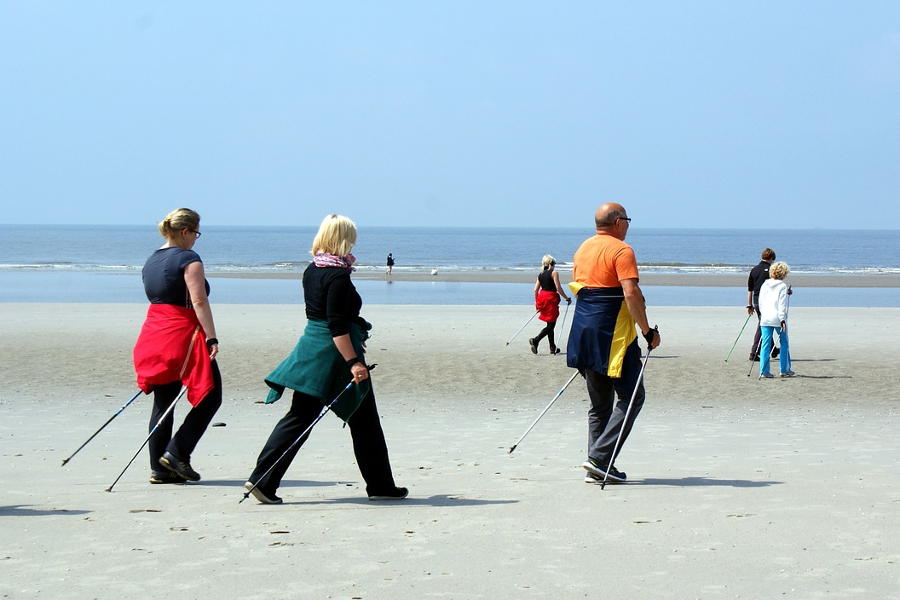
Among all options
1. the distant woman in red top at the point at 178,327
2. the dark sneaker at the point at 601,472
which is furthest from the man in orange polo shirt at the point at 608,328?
the distant woman in red top at the point at 178,327

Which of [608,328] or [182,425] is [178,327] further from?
[608,328]

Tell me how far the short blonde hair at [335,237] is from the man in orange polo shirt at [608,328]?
4.47 feet

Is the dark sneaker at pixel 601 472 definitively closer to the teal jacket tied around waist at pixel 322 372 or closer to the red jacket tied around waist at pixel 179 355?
the teal jacket tied around waist at pixel 322 372

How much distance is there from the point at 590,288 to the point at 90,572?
311 centimetres

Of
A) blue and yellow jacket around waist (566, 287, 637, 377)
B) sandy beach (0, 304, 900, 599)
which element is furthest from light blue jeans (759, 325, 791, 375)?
blue and yellow jacket around waist (566, 287, 637, 377)

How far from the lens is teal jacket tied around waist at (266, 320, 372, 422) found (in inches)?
222

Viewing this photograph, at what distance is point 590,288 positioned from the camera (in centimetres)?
628

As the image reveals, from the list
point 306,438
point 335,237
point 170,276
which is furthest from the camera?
point 170,276

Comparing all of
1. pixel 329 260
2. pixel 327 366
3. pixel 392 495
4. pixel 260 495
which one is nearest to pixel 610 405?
pixel 392 495

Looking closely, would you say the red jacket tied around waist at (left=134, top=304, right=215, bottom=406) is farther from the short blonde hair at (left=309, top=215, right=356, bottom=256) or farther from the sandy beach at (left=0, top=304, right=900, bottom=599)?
the short blonde hair at (left=309, top=215, right=356, bottom=256)

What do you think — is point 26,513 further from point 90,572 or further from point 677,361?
point 677,361

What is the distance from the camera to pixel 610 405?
6.45 meters

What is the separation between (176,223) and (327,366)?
1327 mm

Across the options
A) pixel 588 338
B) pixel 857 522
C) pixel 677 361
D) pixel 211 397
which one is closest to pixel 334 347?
pixel 211 397
